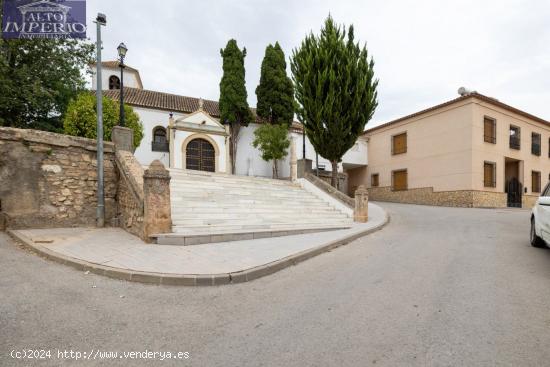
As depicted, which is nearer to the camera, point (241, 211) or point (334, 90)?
point (241, 211)

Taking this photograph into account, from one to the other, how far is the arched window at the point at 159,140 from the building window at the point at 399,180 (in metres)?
17.6

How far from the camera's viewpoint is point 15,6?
1177 cm

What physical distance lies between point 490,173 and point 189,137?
66.2 ft

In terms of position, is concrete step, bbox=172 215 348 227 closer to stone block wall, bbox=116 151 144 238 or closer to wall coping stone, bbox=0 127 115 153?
stone block wall, bbox=116 151 144 238

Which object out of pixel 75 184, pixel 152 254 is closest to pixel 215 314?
Answer: pixel 152 254

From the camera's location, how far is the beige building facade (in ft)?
57.5

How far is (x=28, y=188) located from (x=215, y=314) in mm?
7724

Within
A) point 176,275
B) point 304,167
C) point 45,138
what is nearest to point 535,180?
point 304,167

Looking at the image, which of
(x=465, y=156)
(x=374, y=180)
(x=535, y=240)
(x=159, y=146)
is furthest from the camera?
(x=374, y=180)

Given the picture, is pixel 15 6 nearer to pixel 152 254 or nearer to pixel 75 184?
pixel 75 184

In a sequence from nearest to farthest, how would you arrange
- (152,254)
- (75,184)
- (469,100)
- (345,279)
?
(345,279)
(152,254)
(75,184)
(469,100)

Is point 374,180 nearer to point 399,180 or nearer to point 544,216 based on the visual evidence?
point 399,180

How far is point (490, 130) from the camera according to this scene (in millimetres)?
18609

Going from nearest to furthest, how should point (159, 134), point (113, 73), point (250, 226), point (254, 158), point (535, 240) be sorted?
point (535, 240) < point (250, 226) < point (159, 134) < point (254, 158) < point (113, 73)
